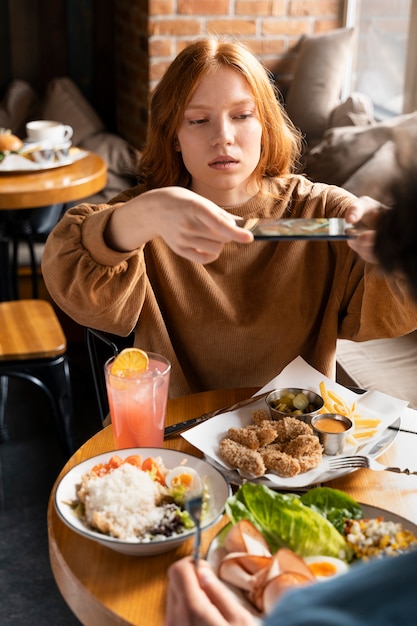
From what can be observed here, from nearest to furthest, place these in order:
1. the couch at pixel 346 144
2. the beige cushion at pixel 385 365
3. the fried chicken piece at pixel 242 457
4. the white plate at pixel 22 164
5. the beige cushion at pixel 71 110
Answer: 1. the fried chicken piece at pixel 242 457
2. the beige cushion at pixel 385 365
3. the couch at pixel 346 144
4. the white plate at pixel 22 164
5. the beige cushion at pixel 71 110

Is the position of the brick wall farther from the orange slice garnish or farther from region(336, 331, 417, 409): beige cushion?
the orange slice garnish

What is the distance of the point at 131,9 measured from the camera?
151 inches

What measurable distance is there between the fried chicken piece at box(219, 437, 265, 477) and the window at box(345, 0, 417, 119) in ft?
8.32

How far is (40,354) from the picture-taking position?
8.20ft

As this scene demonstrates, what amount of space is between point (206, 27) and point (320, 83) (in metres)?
0.54

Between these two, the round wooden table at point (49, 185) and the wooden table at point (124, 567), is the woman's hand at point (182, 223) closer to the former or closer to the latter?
the wooden table at point (124, 567)

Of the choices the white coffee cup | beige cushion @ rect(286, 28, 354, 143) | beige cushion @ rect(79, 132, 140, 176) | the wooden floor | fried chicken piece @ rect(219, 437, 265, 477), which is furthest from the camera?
beige cushion @ rect(79, 132, 140, 176)

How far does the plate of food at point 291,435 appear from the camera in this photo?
1.17 m

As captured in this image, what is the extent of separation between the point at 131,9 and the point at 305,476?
3.14 m

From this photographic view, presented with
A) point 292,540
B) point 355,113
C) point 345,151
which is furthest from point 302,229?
point 355,113

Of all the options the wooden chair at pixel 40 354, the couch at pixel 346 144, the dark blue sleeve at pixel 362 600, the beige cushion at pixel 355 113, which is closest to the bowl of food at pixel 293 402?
the couch at pixel 346 144

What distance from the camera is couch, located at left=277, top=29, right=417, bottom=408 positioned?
2445mm

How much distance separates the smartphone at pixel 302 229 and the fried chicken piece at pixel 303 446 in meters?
0.28

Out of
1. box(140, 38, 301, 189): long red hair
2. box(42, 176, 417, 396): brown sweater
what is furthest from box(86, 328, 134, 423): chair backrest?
box(140, 38, 301, 189): long red hair
